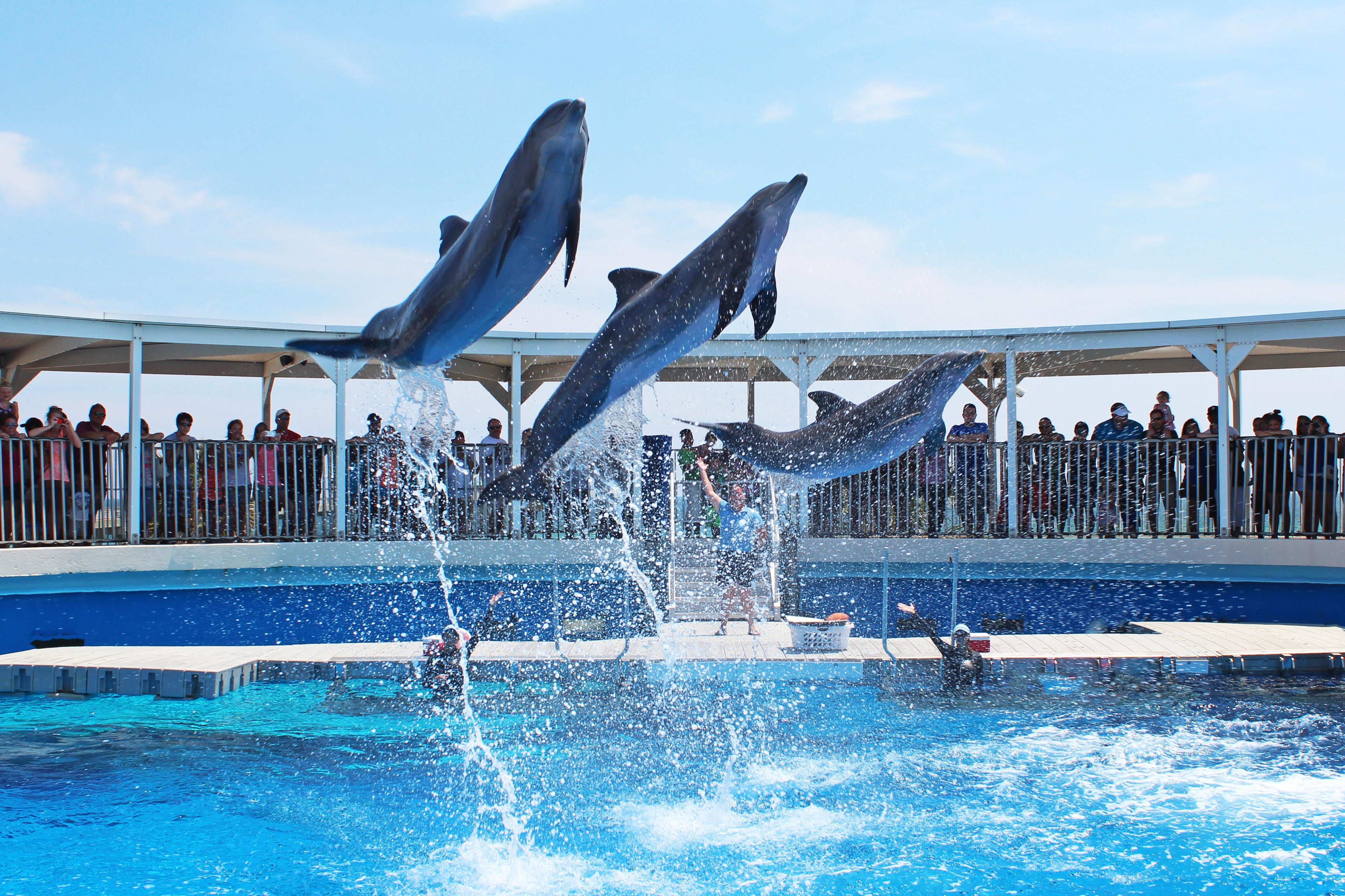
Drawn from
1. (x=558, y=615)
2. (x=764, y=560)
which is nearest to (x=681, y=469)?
(x=764, y=560)

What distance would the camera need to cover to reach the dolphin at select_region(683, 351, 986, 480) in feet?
20.0

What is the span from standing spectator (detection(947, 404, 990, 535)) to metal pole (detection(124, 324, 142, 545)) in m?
10.4

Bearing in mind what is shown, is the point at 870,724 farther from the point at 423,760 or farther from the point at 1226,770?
the point at 423,760

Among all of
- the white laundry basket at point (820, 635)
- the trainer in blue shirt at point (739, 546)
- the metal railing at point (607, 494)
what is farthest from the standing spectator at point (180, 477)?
the white laundry basket at point (820, 635)

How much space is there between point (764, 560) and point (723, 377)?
508 centimetres

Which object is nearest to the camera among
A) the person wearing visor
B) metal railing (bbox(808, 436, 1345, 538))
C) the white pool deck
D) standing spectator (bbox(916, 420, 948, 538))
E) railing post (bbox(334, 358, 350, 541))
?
the person wearing visor

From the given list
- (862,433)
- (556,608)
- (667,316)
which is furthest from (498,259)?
(556,608)

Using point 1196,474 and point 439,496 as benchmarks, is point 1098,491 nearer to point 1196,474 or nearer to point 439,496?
point 1196,474

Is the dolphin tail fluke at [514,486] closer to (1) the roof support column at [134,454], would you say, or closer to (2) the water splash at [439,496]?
(2) the water splash at [439,496]

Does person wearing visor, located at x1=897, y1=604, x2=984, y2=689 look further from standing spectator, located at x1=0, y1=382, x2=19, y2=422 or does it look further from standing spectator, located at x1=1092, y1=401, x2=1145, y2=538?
standing spectator, located at x1=0, y1=382, x2=19, y2=422

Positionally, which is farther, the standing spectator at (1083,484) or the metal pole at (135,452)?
the standing spectator at (1083,484)

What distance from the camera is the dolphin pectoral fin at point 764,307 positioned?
17.5 feet

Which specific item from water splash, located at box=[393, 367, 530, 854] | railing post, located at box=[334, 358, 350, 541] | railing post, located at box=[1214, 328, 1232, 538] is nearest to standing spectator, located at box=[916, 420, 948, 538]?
railing post, located at box=[1214, 328, 1232, 538]

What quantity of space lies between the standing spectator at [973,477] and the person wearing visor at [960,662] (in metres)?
4.34
